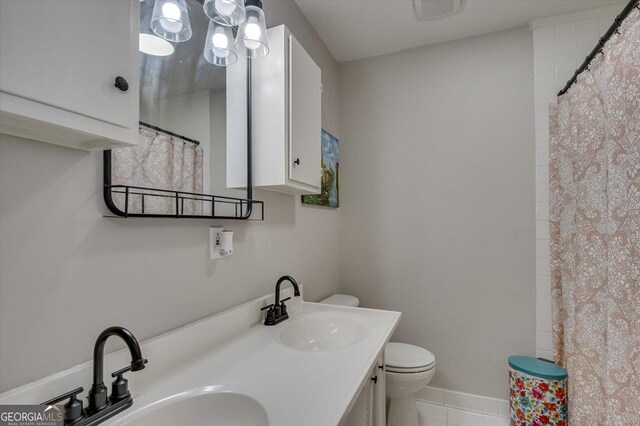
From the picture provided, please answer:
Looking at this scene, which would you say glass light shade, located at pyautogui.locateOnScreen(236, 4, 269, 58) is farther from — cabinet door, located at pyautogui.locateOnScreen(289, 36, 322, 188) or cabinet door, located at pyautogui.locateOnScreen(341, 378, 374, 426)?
cabinet door, located at pyautogui.locateOnScreen(341, 378, 374, 426)

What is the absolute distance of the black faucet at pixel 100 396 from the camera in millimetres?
651

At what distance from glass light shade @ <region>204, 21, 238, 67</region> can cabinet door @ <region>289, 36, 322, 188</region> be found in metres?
0.31

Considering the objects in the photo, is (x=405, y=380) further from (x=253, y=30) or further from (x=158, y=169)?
(x=253, y=30)

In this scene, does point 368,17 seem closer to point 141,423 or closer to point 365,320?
point 365,320

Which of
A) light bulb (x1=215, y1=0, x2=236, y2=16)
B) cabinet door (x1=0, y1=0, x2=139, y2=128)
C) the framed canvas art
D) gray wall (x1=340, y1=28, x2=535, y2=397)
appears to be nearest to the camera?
cabinet door (x1=0, y1=0, x2=139, y2=128)

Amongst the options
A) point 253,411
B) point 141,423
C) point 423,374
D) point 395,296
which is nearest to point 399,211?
point 395,296

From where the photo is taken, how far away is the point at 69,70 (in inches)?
21.5

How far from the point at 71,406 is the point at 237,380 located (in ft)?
1.22

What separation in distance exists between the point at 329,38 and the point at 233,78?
1189 mm

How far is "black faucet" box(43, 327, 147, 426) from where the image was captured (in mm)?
651

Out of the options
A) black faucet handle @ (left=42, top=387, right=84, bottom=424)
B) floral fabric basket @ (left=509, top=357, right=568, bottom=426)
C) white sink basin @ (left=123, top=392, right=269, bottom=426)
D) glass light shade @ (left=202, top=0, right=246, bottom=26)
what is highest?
glass light shade @ (left=202, top=0, right=246, bottom=26)

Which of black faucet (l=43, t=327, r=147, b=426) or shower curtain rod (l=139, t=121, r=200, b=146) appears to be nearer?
black faucet (l=43, t=327, r=147, b=426)

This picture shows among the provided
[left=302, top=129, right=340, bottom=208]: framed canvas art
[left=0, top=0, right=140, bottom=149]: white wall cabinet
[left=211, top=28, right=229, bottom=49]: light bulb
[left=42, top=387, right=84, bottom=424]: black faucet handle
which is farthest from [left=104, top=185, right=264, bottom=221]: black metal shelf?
[left=302, top=129, right=340, bottom=208]: framed canvas art
